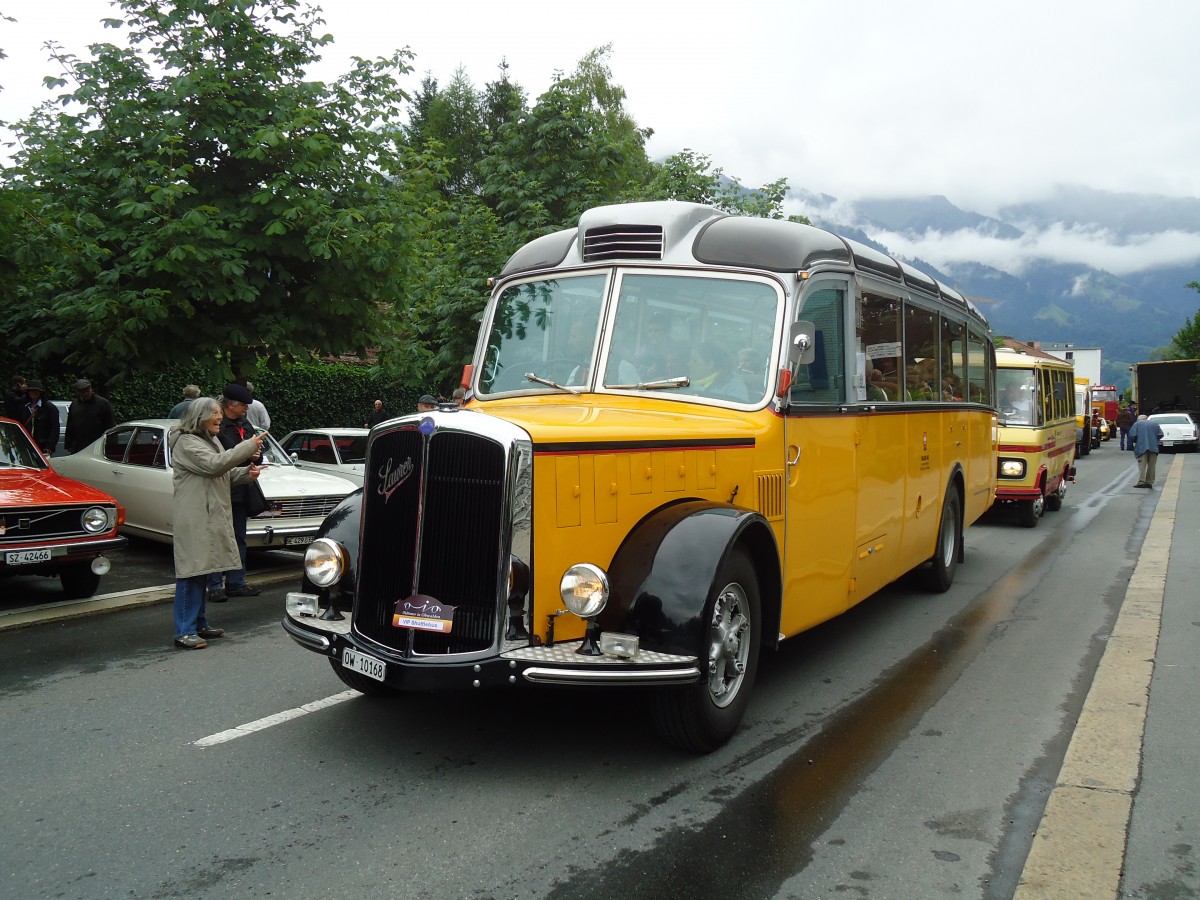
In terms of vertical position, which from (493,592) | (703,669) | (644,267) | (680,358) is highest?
(644,267)

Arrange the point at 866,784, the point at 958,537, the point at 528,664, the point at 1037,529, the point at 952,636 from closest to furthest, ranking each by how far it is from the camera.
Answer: the point at 528,664 < the point at 866,784 < the point at 952,636 < the point at 958,537 < the point at 1037,529

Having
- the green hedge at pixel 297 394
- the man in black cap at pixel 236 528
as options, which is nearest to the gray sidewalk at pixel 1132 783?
the man in black cap at pixel 236 528

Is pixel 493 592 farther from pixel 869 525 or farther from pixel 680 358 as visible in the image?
pixel 869 525

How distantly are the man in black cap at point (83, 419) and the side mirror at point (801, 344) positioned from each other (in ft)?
33.9

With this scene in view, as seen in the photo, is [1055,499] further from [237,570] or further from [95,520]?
[95,520]

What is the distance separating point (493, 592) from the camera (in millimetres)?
4391

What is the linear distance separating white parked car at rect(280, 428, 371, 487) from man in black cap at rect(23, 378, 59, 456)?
3.21 metres

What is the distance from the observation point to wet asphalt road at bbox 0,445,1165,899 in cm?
364

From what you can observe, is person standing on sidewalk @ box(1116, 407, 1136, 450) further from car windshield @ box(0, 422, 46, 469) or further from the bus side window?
car windshield @ box(0, 422, 46, 469)

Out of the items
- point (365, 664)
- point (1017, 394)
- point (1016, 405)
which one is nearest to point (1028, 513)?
point (1016, 405)

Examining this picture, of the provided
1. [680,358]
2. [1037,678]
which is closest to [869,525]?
[1037,678]

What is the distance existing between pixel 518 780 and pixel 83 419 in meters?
10.6

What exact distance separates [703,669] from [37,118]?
40.0 ft

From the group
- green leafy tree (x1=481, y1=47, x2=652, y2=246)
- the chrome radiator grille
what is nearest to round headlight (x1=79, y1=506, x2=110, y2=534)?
the chrome radiator grille
